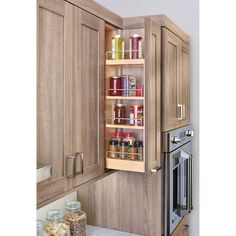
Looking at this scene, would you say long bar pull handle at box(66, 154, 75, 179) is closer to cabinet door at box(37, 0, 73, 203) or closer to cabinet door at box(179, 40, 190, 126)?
cabinet door at box(37, 0, 73, 203)

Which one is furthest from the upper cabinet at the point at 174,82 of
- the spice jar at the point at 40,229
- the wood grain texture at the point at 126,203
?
the spice jar at the point at 40,229

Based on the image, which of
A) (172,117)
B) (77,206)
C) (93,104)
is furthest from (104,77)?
(77,206)

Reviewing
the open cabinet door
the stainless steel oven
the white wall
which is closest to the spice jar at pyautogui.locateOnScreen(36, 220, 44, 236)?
the open cabinet door

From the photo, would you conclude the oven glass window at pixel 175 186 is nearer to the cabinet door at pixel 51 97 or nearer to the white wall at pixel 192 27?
the white wall at pixel 192 27

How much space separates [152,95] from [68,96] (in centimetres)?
50

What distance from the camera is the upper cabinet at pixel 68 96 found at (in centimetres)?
115

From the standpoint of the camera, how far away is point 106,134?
1.67 meters

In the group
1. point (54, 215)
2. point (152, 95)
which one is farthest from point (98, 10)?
point (54, 215)

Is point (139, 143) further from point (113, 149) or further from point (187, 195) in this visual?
point (187, 195)

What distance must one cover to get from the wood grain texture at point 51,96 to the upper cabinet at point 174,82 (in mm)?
763

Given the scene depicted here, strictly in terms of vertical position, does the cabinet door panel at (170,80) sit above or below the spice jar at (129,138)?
above

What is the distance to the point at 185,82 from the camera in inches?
95.0
